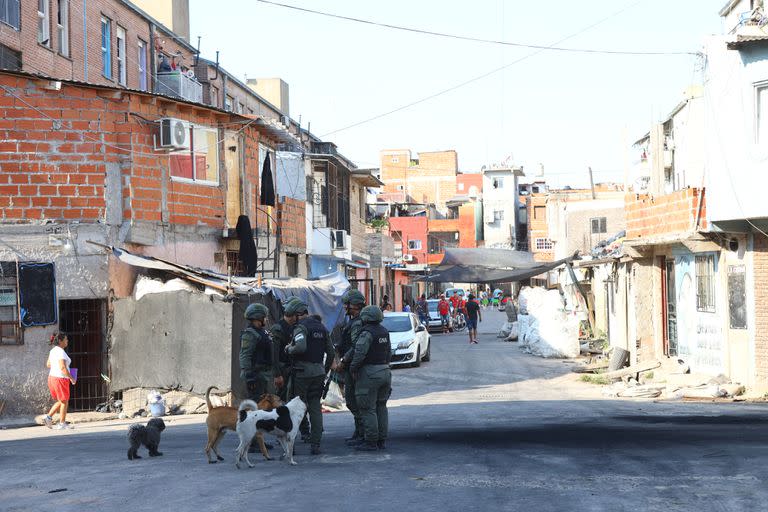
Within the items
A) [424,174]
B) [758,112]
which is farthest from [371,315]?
[424,174]

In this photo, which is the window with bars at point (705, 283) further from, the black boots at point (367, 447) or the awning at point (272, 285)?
the black boots at point (367, 447)

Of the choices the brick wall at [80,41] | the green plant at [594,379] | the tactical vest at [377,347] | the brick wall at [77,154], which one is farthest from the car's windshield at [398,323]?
the tactical vest at [377,347]

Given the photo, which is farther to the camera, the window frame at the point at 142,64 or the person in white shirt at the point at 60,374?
the window frame at the point at 142,64

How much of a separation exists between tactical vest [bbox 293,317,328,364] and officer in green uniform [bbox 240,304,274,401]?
57 centimetres

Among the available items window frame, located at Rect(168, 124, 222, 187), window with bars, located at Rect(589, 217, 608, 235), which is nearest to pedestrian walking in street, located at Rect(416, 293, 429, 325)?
window with bars, located at Rect(589, 217, 608, 235)

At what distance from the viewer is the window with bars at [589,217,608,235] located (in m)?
54.3

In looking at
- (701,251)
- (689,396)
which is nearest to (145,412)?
(689,396)

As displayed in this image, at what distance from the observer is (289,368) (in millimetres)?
11883

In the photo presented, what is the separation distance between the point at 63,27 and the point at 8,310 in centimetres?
1357

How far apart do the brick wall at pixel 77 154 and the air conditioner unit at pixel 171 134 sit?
239mm

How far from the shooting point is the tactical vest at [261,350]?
12.0 metres

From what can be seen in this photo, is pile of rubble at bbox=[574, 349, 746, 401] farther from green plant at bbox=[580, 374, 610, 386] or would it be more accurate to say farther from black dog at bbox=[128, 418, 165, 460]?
black dog at bbox=[128, 418, 165, 460]

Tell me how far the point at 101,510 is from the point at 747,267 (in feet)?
48.8

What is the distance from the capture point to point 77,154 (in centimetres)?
1809
